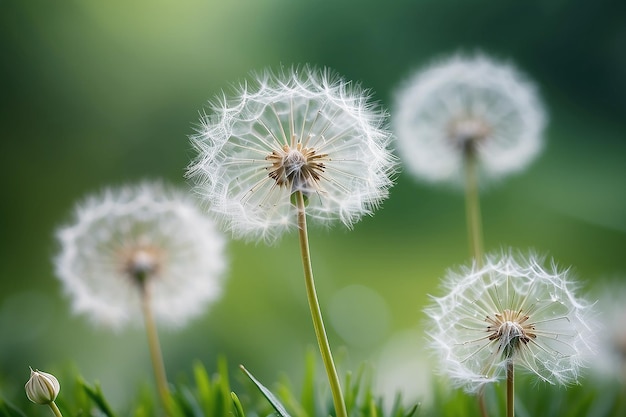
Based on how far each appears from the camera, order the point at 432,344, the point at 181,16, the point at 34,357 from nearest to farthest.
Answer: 1. the point at 432,344
2. the point at 34,357
3. the point at 181,16

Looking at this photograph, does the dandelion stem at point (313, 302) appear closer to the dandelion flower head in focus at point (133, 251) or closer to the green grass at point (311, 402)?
the green grass at point (311, 402)

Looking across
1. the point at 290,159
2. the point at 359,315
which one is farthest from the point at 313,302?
the point at 359,315

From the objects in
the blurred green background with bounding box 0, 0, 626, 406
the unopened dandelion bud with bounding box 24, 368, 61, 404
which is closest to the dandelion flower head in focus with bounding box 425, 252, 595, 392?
the unopened dandelion bud with bounding box 24, 368, 61, 404

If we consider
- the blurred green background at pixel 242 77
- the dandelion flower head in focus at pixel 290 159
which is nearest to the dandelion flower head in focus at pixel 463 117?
the dandelion flower head in focus at pixel 290 159

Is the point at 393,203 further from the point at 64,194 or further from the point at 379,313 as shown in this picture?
the point at 64,194

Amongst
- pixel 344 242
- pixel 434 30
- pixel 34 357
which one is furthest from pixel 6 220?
pixel 434 30

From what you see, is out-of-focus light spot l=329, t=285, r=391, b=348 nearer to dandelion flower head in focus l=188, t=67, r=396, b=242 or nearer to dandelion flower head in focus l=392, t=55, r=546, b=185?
dandelion flower head in focus l=392, t=55, r=546, b=185
